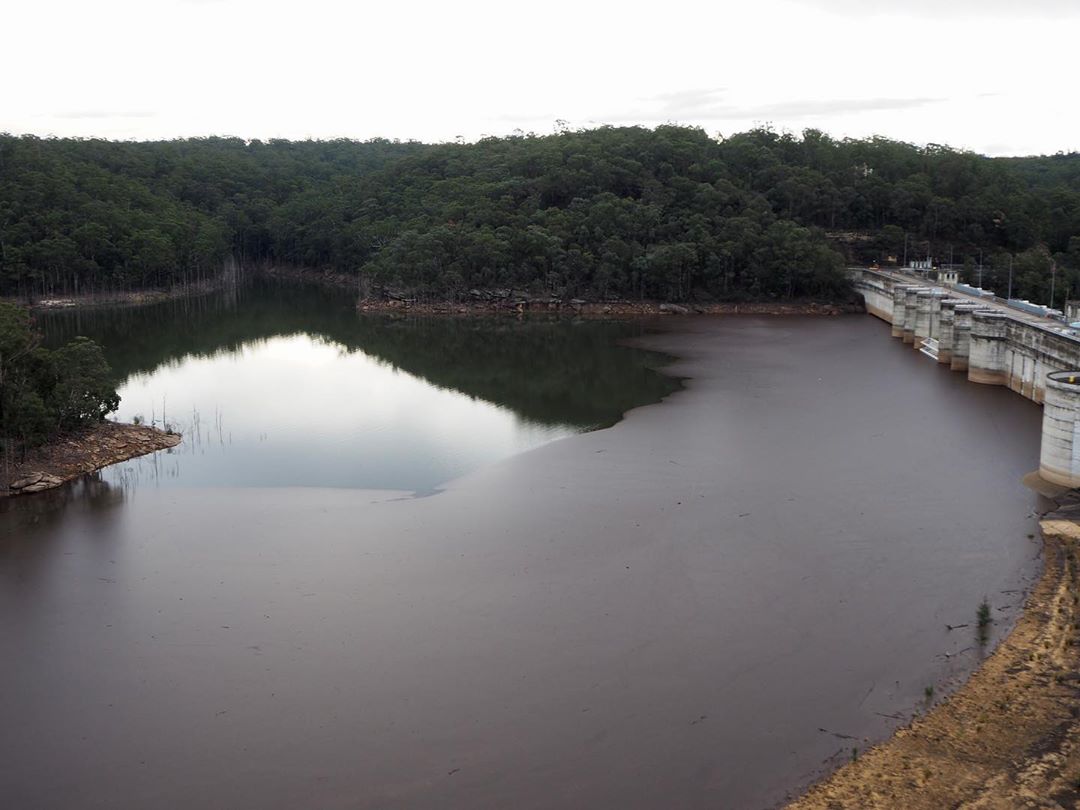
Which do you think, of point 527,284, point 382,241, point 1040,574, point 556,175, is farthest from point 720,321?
point 1040,574

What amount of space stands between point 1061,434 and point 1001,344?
16181 mm

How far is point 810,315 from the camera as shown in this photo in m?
65.7

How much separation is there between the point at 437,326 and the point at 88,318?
22.1 m

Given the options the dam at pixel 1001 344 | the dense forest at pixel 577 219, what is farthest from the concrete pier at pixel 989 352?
the dense forest at pixel 577 219

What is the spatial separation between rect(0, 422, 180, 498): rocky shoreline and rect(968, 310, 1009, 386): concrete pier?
32.7 m

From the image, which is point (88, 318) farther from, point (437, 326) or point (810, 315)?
point (810, 315)

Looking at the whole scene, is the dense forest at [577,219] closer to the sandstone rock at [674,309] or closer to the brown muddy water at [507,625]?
the sandstone rock at [674,309]

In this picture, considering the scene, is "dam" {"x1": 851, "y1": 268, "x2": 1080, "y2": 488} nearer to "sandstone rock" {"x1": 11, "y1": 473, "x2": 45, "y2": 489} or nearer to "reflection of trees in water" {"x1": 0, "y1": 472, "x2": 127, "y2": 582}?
"reflection of trees in water" {"x1": 0, "y1": 472, "x2": 127, "y2": 582}

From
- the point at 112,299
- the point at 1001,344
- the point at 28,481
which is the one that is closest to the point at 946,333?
the point at 1001,344

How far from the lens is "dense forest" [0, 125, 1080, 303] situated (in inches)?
2650

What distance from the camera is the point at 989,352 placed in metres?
41.3

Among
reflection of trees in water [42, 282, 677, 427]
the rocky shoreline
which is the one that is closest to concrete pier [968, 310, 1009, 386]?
reflection of trees in water [42, 282, 677, 427]

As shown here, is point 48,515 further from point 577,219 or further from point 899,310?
point 577,219

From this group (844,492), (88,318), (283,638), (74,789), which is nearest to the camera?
(74,789)
